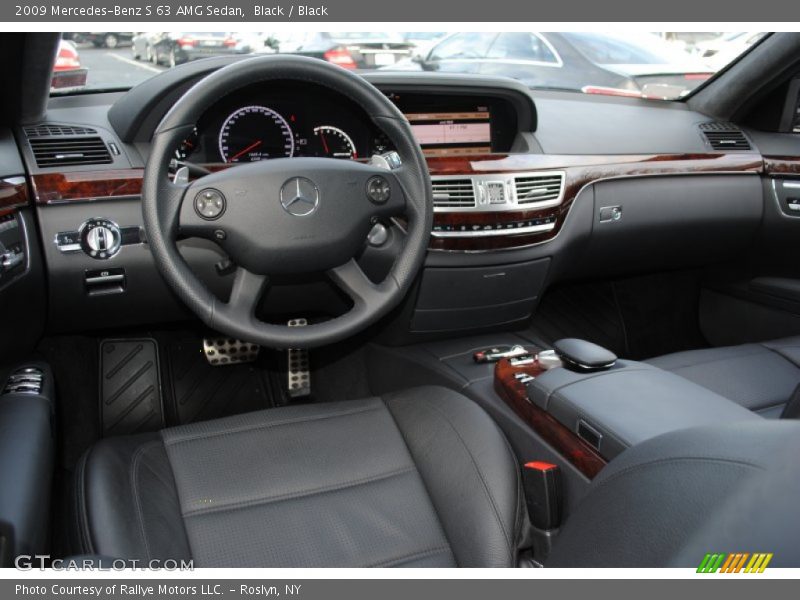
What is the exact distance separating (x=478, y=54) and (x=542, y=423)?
5.33ft

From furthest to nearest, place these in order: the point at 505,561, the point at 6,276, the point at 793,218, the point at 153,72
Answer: the point at 793,218 < the point at 153,72 < the point at 6,276 < the point at 505,561

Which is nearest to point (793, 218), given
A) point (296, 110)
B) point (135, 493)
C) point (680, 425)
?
point (680, 425)

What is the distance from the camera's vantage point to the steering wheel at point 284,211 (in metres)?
1.59

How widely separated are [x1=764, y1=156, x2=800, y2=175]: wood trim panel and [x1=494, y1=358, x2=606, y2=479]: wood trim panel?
1435 millimetres

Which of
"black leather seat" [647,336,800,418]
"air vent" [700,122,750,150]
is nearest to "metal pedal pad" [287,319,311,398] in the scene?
"black leather seat" [647,336,800,418]

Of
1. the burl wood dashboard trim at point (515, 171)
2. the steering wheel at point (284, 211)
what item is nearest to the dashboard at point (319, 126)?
the burl wood dashboard trim at point (515, 171)

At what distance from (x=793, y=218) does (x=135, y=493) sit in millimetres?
2446

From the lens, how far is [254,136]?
2.15 meters

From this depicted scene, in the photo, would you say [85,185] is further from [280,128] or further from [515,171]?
[515,171]

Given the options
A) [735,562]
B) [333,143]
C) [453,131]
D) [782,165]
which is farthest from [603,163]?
[735,562]

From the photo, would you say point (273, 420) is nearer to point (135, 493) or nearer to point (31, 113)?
point (135, 493)

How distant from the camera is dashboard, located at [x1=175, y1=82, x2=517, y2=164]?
209 centimetres

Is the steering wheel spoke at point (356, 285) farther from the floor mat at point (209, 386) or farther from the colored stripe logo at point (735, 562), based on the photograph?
the colored stripe logo at point (735, 562)

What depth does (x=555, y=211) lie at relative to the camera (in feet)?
7.97
